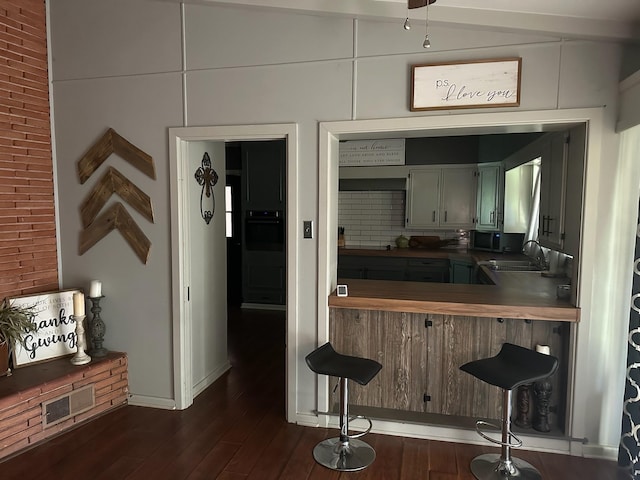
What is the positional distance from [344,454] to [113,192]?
8.05ft

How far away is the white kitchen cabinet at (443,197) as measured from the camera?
570cm

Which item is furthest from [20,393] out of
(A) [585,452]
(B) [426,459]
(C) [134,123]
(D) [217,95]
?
(A) [585,452]

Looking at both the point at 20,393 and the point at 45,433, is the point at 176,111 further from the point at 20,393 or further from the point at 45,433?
the point at 45,433

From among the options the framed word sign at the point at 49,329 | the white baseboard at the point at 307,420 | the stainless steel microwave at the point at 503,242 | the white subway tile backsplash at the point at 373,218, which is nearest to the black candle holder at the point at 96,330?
the framed word sign at the point at 49,329

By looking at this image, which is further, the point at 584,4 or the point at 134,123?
the point at 134,123

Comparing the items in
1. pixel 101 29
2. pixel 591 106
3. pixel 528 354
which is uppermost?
pixel 101 29

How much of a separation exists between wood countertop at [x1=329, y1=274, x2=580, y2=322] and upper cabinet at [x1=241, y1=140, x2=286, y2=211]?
9.47ft

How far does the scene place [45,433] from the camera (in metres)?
2.84

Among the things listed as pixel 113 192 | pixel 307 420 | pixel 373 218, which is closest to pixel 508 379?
pixel 307 420

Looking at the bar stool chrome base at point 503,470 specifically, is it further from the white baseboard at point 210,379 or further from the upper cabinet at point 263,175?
the upper cabinet at point 263,175

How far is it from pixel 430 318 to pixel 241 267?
13.1ft

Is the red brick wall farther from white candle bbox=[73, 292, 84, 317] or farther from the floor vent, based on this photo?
the floor vent

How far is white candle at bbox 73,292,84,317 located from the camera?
308 centimetres

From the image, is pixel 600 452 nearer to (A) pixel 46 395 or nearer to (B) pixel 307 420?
(B) pixel 307 420
